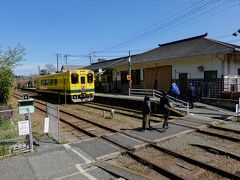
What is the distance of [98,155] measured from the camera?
27.8ft

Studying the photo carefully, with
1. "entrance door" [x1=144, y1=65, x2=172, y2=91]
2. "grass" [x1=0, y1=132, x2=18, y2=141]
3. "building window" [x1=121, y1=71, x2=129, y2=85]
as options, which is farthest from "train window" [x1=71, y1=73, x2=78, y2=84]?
"grass" [x1=0, y1=132, x2=18, y2=141]

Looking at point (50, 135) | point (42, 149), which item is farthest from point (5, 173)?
point (50, 135)

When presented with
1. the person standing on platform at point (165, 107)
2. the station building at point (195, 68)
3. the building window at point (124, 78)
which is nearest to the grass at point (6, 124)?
the person standing on platform at point (165, 107)

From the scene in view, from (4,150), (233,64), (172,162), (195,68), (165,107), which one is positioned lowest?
(172,162)

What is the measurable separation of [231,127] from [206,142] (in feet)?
9.58

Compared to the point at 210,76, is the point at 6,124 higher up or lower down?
lower down

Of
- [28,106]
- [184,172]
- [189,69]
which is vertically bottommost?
[184,172]

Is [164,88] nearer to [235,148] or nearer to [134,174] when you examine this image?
[235,148]

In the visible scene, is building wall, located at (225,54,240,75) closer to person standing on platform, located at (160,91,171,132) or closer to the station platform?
the station platform

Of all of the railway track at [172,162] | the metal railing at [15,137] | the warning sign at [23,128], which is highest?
the warning sign at [23,128]

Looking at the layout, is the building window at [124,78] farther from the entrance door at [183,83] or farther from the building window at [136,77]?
the entrance door at [183,83]

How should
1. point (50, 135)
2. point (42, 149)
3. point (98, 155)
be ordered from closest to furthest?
1. point (98, 155)
2. point (42, 149)
3. point (50, 135)

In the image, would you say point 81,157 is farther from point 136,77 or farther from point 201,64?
point 136,77

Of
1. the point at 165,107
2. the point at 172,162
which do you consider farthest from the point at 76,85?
the point at 172,162
